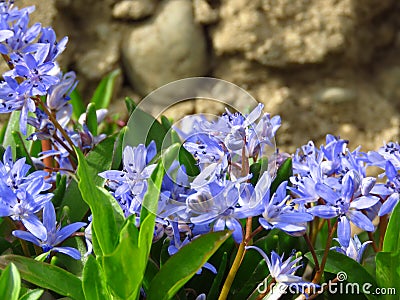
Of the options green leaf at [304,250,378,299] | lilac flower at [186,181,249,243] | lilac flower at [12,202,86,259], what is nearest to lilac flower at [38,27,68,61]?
lilac flower at [12,202,86,259]

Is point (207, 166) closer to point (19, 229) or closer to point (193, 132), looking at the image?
point (193, 132)

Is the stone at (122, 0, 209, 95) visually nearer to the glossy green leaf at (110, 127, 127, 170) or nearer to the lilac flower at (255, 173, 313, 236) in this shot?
the glossy green leaf at (110, 127, 127, 170)

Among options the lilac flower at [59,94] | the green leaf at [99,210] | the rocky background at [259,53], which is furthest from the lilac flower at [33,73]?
the rocky background at [259,53]

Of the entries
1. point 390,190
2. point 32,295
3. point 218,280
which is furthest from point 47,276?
point 390,190

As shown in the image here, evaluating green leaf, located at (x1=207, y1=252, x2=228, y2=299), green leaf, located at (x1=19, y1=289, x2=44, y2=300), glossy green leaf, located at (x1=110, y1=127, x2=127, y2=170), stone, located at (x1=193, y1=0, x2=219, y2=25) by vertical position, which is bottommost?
stone, located at (x1=193, y1=0, x2=219, y2=25)

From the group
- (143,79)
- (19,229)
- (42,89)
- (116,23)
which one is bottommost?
(143,79)

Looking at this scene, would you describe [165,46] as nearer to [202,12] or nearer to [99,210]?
[202,12]

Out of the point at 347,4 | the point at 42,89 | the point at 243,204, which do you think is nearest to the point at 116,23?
the point at 347,4
